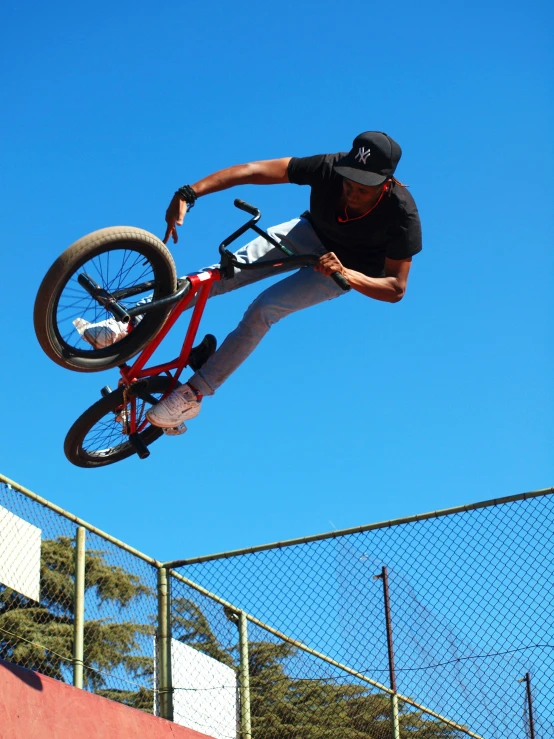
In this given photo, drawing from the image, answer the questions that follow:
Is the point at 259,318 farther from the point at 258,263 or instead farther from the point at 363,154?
the point at 363,154

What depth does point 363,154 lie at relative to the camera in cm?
561

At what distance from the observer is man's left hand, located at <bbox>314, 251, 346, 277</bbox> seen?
5590 millimetres

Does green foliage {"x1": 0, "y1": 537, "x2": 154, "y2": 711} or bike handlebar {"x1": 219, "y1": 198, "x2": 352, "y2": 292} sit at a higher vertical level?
bike handlebar {"x1": 219, "y1": 198, "x2": 352, "y2": 292}

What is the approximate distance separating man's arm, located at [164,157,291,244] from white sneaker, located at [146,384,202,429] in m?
0.97

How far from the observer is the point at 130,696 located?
7.33 meters

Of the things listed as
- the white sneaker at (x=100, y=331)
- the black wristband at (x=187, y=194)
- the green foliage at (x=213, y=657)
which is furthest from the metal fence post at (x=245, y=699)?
the black wristband at (x=187, y=194)

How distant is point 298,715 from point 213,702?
68 cm

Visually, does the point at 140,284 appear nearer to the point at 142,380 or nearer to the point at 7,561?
the point at 142,380

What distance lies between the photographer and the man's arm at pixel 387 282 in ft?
18.8

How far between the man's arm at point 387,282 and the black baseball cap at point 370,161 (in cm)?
54

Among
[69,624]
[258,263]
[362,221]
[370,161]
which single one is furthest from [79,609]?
[370,161]

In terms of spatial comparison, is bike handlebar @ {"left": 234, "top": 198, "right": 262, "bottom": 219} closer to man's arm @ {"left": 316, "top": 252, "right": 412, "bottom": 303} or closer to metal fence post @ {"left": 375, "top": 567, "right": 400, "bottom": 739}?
man's arm @ {"left": 316, "top": 252, "right": 412, "bottom": 303}

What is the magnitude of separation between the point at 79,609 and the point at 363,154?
11.9ft

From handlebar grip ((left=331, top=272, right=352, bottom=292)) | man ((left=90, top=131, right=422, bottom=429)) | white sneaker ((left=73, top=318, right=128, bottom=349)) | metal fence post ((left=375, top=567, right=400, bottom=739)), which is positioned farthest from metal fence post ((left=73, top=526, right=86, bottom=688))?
handlebar grip ((left=331, top=272, right=352, bottom=292))
